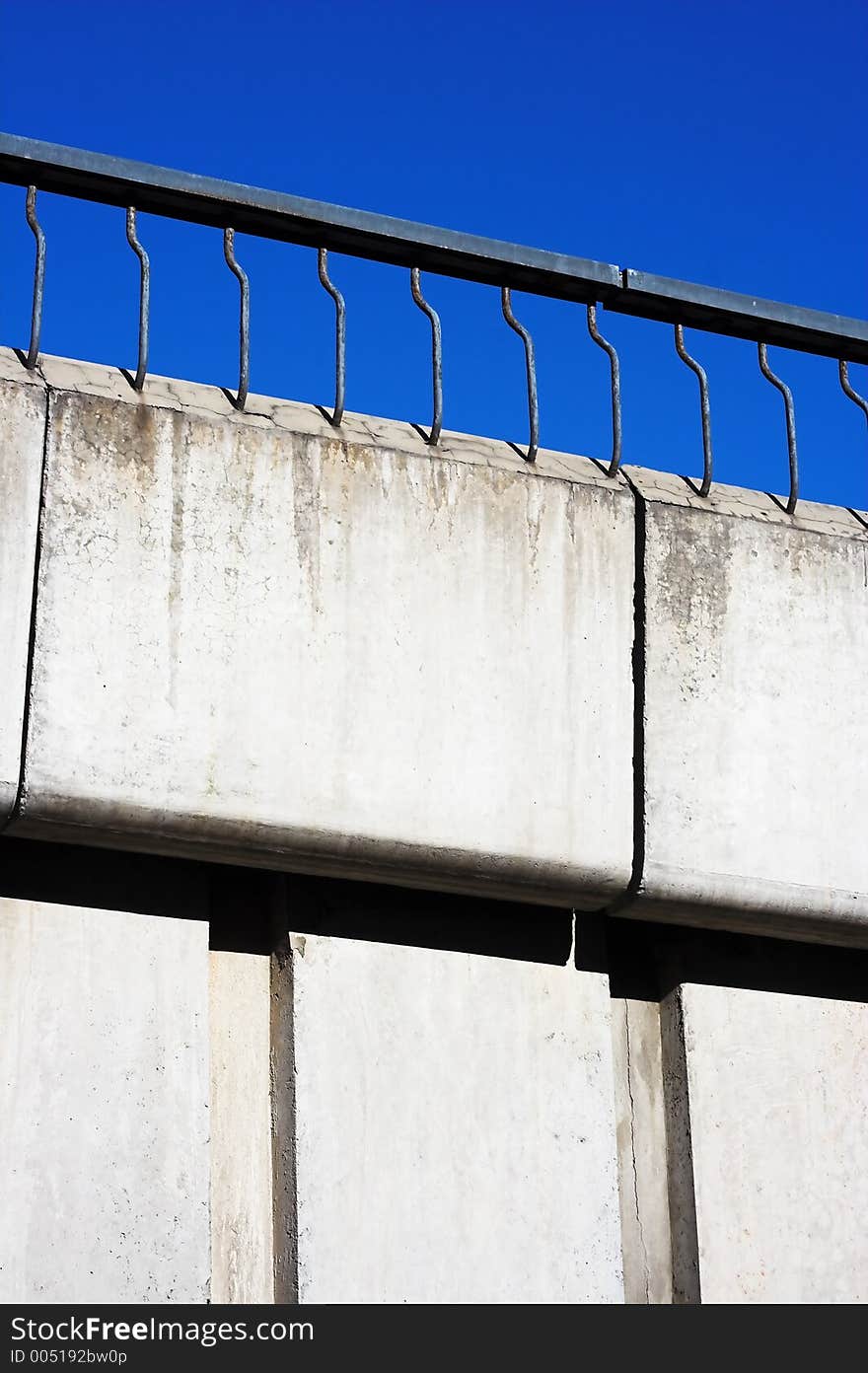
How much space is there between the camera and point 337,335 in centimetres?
473

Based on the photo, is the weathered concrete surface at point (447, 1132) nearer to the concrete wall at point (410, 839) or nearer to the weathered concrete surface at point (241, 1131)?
the concrete wall at point (410, 839)

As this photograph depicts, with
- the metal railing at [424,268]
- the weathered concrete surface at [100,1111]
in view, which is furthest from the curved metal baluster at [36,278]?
the weathered concrete surface at [100,1111]

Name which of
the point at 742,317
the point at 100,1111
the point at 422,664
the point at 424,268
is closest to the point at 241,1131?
the point at 100,1111

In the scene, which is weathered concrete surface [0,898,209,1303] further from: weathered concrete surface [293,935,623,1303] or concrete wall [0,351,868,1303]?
weathered concrete surface [293,935,623,1303]

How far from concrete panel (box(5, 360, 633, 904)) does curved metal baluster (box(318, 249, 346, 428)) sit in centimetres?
5

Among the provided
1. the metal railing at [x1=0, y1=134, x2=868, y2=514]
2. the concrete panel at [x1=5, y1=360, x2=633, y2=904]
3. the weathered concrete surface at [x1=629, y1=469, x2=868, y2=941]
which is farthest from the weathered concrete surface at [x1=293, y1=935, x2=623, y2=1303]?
the metal railing at [x1=0, y1=134, x2=868, y2=514]

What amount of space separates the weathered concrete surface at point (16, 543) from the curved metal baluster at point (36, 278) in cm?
14

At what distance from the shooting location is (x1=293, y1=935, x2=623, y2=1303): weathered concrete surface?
4.29m

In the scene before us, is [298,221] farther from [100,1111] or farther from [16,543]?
[100,1111]

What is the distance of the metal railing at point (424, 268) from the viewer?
457 cm

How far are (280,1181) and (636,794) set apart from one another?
1223 mm

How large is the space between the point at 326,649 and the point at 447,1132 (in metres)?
1.11

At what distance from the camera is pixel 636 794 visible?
4.72 meters
